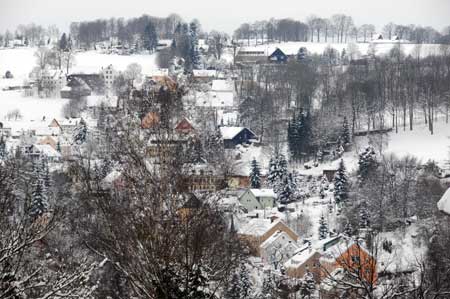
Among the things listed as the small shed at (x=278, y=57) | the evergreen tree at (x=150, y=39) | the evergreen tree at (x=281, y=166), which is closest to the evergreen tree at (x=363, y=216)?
the evergreen tree at (x=281, y=166)

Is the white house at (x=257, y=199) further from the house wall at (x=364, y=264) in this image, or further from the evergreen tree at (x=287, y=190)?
the house wall at (x=364, y=264)

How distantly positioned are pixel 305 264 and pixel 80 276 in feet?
35.9

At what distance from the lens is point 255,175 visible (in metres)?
20.5

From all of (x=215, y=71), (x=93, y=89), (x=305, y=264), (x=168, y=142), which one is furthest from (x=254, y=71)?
(x=168, y=142)

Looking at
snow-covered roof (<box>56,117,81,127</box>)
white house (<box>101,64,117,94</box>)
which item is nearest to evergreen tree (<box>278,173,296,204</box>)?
snow-covered roof (<box>56,117,81,127</box>)

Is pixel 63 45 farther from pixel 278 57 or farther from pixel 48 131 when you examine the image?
pixel 48 131

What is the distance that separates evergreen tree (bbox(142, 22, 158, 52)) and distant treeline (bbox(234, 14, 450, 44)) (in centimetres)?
671

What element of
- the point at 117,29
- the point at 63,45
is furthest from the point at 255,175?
the point at 117,29

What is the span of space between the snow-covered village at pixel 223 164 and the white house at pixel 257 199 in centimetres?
4

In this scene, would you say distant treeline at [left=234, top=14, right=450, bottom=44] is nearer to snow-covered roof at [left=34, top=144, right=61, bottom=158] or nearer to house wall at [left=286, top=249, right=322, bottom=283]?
snow-covered roof at [left=34, top=144, right=61, bottom=158]

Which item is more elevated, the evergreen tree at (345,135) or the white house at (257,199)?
the evergreen tree at (345,135)

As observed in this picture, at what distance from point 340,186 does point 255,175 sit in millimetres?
3134

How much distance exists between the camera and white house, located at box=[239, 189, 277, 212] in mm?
18828

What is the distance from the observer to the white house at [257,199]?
1883cm
